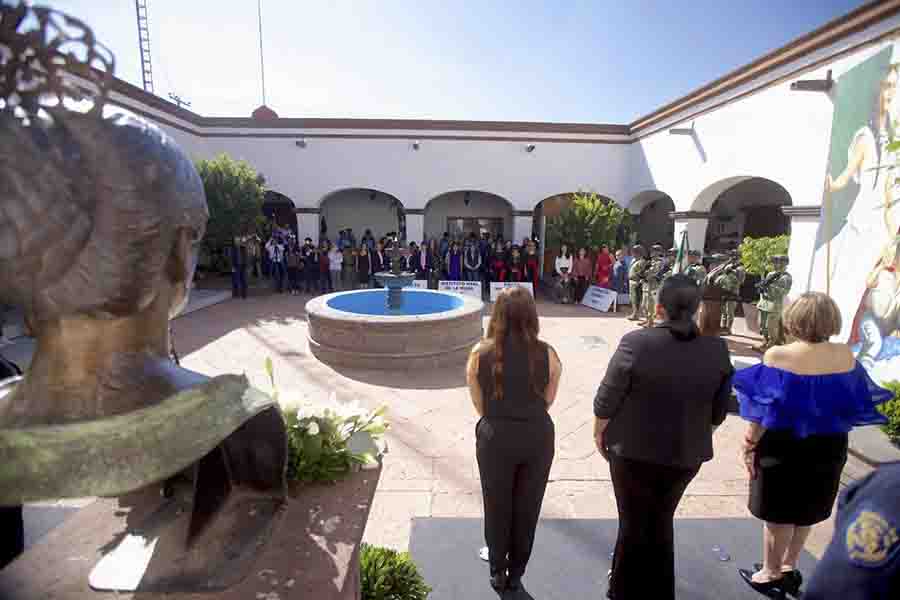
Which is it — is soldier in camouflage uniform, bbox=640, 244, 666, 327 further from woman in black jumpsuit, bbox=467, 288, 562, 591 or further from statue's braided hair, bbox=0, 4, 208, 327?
statue's braided hair, bbox=0, 4, 208, 327

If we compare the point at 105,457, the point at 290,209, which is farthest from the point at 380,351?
the point at 290,209

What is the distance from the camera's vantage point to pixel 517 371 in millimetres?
2426

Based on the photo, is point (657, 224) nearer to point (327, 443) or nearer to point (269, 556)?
point (327, 443)

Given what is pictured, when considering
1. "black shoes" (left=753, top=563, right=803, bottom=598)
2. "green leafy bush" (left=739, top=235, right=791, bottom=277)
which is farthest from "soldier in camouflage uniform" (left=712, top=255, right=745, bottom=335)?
"black shoes" (left=753, top=563, right=803, bottom=598)

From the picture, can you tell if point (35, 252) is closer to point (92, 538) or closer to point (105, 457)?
point (105, 457)

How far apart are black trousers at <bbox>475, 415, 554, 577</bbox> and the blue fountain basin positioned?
600cm

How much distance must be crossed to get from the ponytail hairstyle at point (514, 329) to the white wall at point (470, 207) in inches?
611

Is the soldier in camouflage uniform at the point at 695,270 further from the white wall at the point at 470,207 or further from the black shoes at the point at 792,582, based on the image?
the white wall at the point at 470,207

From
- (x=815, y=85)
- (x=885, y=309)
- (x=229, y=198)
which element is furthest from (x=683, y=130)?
(x=229, y=198)

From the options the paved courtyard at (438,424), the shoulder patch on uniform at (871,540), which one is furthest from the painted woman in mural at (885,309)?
the shoulder patch on uniform at (871,540)

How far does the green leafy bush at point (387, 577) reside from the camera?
208 centimetres

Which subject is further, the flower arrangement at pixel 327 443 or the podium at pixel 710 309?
the podium at pixel 710 309

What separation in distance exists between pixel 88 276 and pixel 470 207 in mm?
17251

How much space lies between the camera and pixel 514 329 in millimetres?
2465
